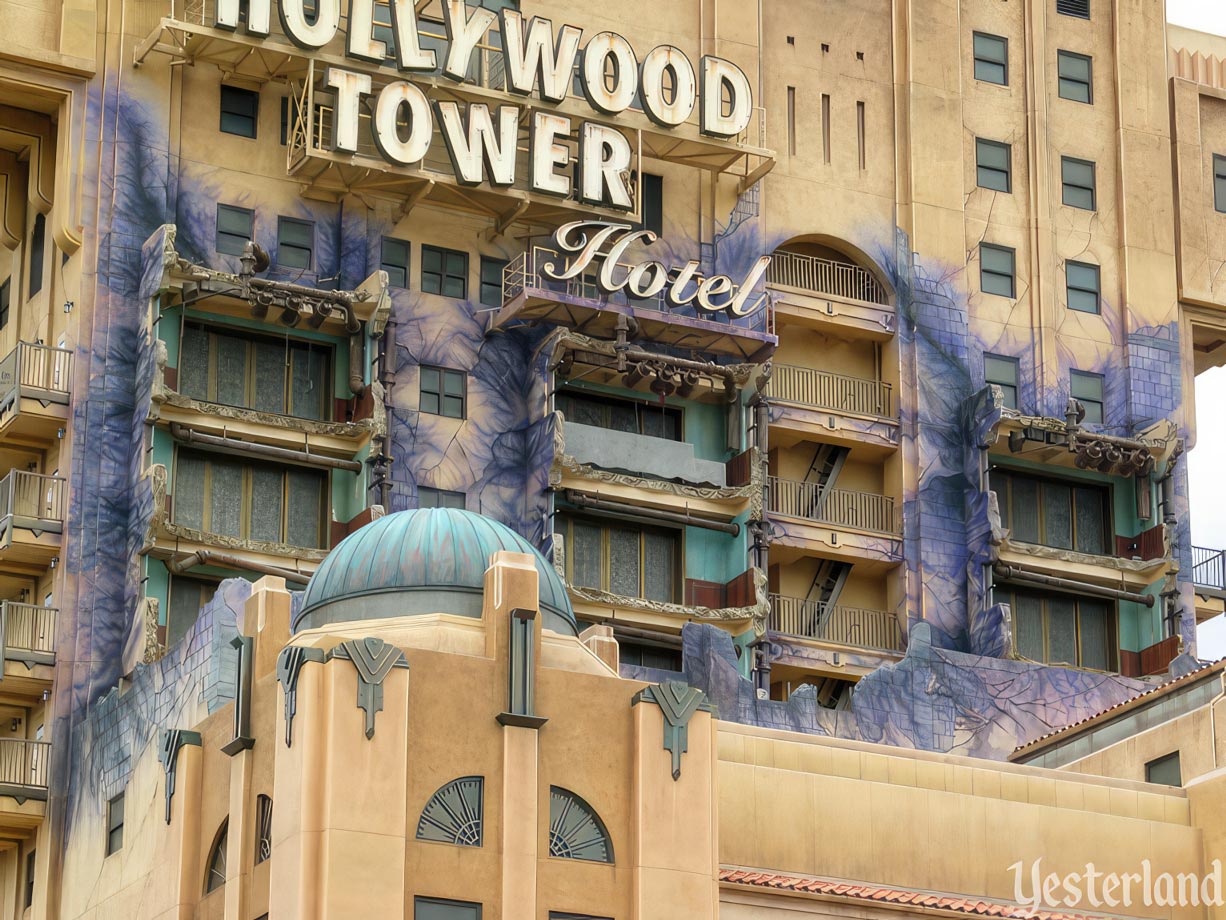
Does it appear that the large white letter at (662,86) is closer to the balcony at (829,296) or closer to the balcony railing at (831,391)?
the balcony at (829,296)

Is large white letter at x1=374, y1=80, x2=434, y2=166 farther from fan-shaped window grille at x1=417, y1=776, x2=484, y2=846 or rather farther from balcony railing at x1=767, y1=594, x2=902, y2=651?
fan-shaped window grille at x1=417, y1=776, x2=484, y2=846

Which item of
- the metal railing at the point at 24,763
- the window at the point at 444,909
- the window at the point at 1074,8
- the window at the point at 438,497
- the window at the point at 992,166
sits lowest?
the window at the point at 444,909

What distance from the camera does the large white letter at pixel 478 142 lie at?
Answer: 8331 centimetres

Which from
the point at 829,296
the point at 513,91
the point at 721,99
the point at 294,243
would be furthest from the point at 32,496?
the point at 829,296

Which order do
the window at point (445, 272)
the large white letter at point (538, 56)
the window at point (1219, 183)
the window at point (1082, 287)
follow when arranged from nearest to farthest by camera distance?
1. the window at point (445, 272)
2. the large white letter at point (538, 56)
3. the window at point (1082, 287)
4. the window at point (1219, 183)

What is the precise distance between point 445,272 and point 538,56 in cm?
713

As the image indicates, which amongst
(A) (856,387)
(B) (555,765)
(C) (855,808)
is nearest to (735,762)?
(C) (855,808)

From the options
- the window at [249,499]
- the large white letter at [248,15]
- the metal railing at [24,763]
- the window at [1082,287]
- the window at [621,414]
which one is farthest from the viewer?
the window at [1082,287]

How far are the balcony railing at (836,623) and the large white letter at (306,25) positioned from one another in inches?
849

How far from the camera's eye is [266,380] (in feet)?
270

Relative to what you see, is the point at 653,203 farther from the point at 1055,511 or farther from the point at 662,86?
the point at 1055,511

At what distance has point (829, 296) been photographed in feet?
299

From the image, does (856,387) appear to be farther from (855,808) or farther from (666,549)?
(855,808)

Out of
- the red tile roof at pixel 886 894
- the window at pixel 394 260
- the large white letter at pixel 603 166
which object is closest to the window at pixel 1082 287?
the large white letter at pixel 603 166
